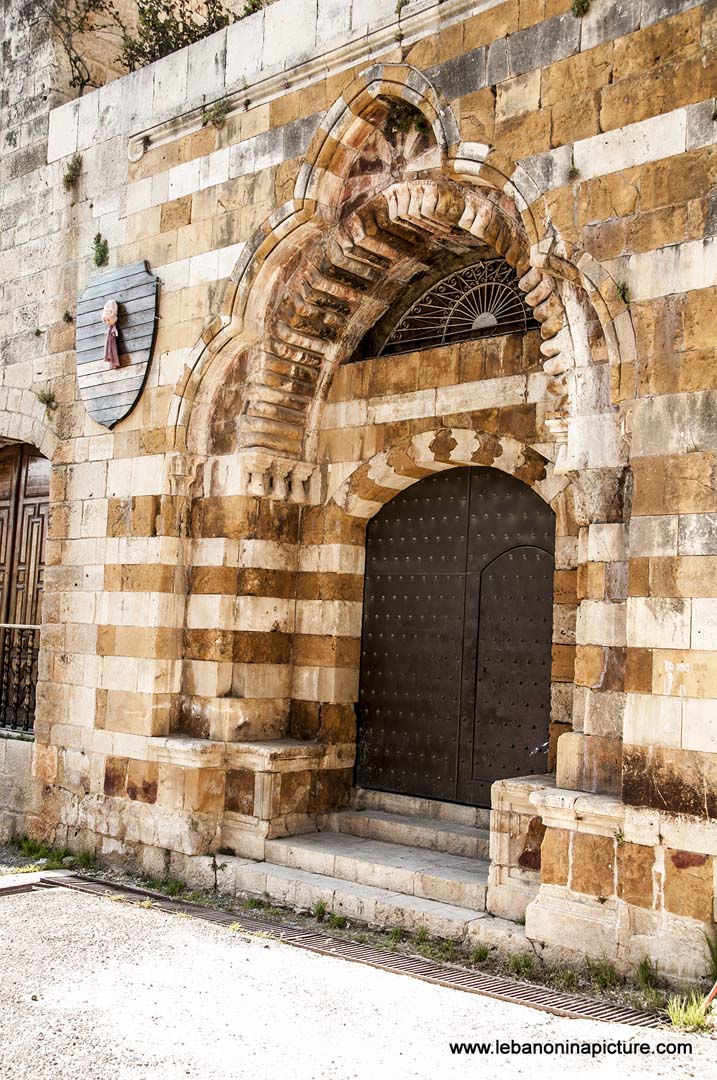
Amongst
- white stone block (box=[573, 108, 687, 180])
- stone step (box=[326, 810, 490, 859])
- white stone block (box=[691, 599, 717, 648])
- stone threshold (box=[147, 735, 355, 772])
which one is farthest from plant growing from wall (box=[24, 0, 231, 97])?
white stone block (box=[691, 599, 717, 648])

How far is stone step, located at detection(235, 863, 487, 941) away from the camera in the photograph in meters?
5.65

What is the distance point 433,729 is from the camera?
22.7 feet

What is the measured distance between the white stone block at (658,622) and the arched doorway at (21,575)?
214 inches

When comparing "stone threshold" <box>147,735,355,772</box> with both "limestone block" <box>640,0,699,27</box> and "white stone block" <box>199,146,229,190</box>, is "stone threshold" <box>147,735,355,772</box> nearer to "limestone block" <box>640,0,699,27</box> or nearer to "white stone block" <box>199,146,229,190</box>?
"white stone block" <box>199,146,229,190</box>

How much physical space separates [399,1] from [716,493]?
11.6 ft

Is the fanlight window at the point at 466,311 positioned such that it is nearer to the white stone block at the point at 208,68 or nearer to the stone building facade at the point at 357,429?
the stone building facade at the point at 357,429

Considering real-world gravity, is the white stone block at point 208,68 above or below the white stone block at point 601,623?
above

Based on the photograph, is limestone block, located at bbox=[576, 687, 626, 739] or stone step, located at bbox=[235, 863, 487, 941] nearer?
limestone block, located at bbox=[576, 687, 626, 739]

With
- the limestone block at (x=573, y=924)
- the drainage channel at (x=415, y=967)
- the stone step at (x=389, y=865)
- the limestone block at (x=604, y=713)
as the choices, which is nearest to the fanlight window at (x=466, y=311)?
the limestone block at (x=604, y=713)

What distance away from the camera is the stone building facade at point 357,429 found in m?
4.95

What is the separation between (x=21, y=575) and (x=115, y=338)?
8.34 ft

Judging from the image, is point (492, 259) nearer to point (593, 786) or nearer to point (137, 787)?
point (593, 786)

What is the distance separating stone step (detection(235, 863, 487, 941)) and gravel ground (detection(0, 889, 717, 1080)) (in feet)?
1.85

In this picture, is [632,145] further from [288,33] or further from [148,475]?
[148,475]
